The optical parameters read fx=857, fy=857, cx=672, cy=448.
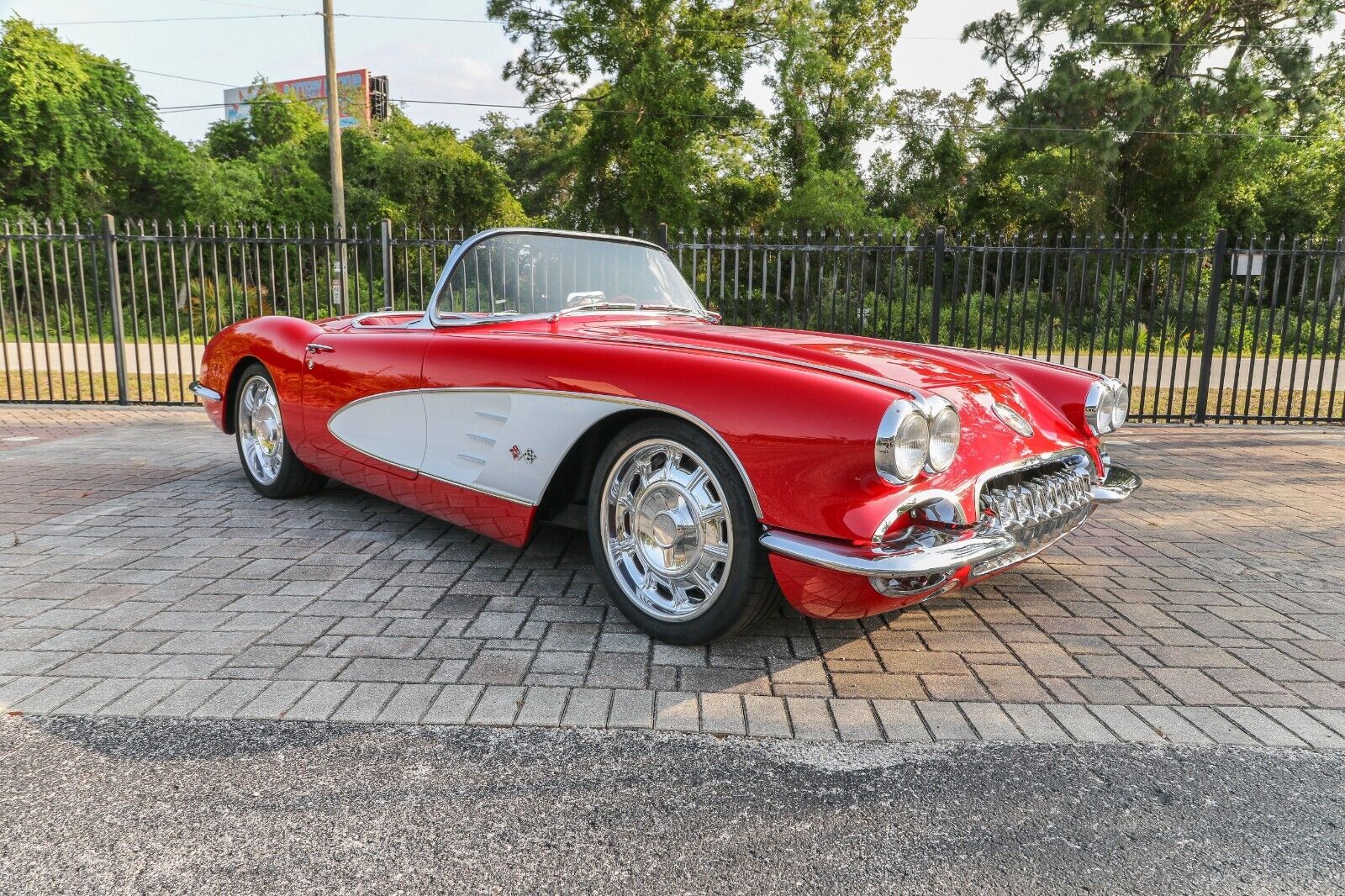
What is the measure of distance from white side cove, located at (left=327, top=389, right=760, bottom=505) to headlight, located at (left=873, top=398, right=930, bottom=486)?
409 mm

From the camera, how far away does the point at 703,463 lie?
8.88 ft

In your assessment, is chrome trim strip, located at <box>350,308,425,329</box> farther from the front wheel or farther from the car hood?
the front wheel

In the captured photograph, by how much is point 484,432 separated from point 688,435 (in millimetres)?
955

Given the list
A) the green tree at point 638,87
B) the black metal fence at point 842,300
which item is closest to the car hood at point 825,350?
the black metal fence at point 842,300

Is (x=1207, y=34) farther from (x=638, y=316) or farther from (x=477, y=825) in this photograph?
(x=477, y=825)

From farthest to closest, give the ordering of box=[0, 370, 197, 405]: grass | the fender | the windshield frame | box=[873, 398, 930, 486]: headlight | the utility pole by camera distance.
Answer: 1. the utility pole
2. box=[0, 370, 197, 405]: grass
3. the fender
4. the windshield frame
5. box=[873, 398, 930, 486]: headlight

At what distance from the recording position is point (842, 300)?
57.8ft

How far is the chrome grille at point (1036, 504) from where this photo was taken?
2705mm

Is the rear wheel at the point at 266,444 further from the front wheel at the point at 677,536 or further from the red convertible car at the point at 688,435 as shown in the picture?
the front wheel at the point at 677,536

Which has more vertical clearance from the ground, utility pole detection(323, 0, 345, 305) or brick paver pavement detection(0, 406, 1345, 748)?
utility pole detection(323, 0, 345, 305)

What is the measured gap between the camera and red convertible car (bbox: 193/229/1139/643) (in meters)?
2.46

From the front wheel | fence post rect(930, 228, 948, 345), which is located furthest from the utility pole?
the front wheel

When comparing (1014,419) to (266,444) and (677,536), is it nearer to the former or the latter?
(677,536)

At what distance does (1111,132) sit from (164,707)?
2818 centimetres
